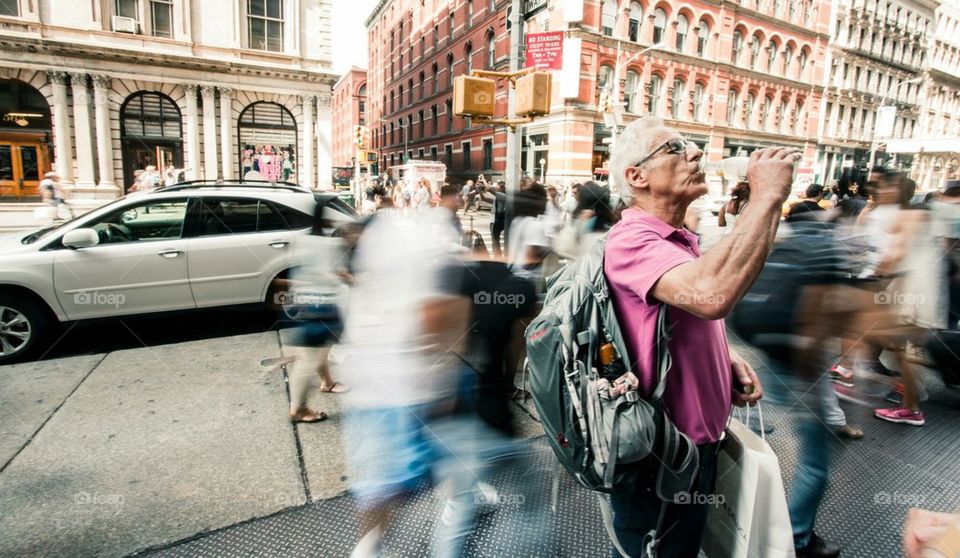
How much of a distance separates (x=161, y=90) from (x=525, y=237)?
22.5 m

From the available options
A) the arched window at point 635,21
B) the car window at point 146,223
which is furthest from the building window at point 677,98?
the car window at point 146,223

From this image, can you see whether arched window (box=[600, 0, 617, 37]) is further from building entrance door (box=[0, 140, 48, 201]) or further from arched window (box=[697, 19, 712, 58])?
building entrance door (box=[0, 140, 48, 201])

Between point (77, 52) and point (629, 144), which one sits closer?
point (629, 144)

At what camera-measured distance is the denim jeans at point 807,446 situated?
101 inches

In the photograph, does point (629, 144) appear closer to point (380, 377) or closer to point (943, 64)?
point (380, 377)

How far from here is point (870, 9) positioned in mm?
40656

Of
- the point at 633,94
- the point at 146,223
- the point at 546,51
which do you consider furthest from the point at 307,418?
the point at 633,94

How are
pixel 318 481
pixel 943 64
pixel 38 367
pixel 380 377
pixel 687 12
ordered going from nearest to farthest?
pixel 380 377 < pixel 318 481 < pixel 38 367 < pixel 687 12 < pixel 943 64

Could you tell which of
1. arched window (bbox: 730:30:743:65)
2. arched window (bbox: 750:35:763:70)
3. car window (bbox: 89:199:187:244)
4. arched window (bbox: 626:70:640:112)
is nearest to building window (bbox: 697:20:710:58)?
arched window (bbox: 730:30:743:65)

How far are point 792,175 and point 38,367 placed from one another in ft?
21.4

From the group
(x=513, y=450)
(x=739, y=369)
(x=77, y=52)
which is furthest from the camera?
(x=77, y=52)

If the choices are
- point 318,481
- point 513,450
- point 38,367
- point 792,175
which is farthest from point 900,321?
point 38,367

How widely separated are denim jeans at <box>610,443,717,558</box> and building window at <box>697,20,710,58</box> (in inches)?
1371

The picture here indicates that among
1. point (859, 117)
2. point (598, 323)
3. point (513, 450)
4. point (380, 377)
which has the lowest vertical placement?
point (513, 450)
